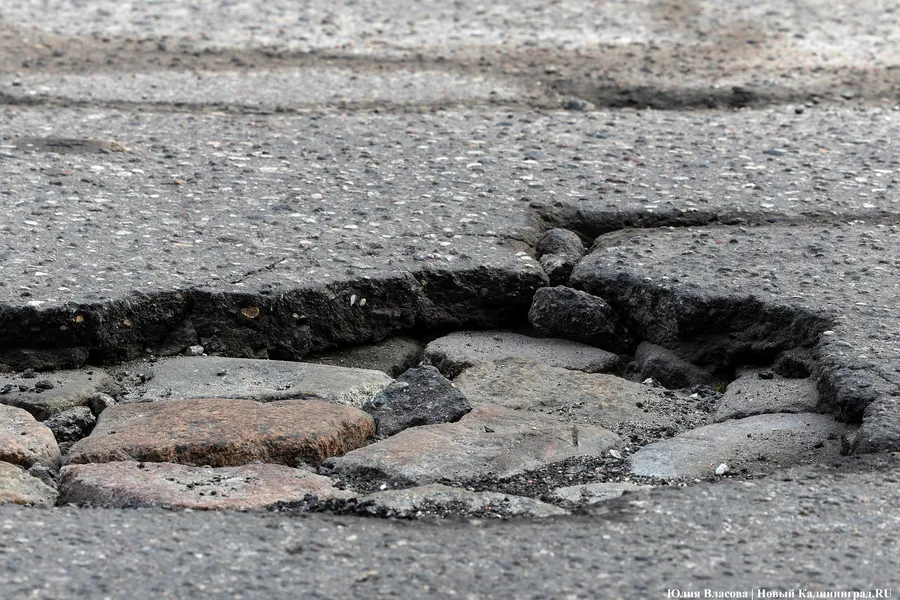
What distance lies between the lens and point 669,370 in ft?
8.45

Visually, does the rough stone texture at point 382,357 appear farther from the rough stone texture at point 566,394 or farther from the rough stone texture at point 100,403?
the rough stone texture at point 100,403

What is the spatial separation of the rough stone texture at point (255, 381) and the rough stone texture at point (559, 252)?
56 cm

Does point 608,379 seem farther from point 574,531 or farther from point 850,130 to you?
point 850,130

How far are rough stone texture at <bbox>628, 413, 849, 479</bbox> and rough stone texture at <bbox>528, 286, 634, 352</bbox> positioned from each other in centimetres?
45

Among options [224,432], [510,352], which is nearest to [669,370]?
[510,352]

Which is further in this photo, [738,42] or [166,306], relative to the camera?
[738,42]

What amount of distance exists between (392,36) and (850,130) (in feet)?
6.65

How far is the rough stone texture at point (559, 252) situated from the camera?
2.79 m

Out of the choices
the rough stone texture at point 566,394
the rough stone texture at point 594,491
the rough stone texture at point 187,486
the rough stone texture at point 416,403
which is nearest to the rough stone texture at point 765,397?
the rough stone texture at point 566,394

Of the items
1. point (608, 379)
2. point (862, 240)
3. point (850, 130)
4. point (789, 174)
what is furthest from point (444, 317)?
point (850, 130)

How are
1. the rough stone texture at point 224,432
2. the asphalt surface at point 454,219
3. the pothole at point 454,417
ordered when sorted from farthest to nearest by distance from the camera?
the rough stone texture at point 224,432, the pothole at point 454,417, the asphalt surface at point 454,219

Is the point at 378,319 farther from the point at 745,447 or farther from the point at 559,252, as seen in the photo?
the point at 745,447

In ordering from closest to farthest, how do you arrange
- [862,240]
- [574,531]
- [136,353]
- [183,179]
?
[574,531]
[136,353]
[862,240]
[183,179]

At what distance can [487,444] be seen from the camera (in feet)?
7.03
